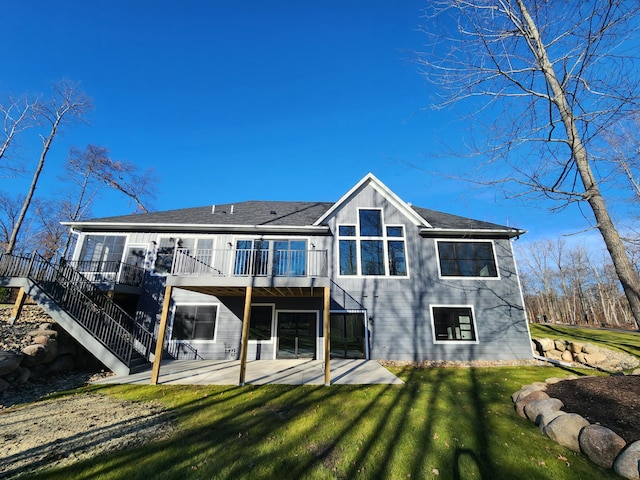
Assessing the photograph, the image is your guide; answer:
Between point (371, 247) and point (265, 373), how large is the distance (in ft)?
22.1

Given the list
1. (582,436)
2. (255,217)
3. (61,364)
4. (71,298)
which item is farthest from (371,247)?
(61,364)

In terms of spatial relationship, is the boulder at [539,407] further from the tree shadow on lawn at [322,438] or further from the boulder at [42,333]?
the boulder at [42,333]

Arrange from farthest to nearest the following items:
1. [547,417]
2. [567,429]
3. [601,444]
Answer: [547,417] < [567,429] < [601,444]

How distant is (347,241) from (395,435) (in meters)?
8.29

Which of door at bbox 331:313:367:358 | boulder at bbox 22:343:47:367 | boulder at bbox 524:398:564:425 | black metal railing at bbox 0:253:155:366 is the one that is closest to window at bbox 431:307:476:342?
door at bbox 331:313:367:358

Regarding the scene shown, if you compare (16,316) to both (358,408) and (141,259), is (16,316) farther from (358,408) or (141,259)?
(358,408)

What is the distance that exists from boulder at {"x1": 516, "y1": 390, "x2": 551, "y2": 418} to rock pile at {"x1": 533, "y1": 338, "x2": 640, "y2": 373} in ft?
20.8

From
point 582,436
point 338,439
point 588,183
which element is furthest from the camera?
point 588,183

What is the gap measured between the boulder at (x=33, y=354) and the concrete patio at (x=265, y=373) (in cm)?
189

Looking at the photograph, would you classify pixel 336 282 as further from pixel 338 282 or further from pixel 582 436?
pixel 582 436

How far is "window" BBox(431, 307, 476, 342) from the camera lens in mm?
11406

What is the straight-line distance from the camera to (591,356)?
1105cm

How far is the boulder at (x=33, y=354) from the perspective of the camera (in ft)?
25.0

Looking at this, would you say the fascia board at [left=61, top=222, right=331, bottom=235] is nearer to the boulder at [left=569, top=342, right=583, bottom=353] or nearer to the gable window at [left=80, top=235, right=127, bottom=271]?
the gable window at [left=80, top=235, right=127, bottom=271]
